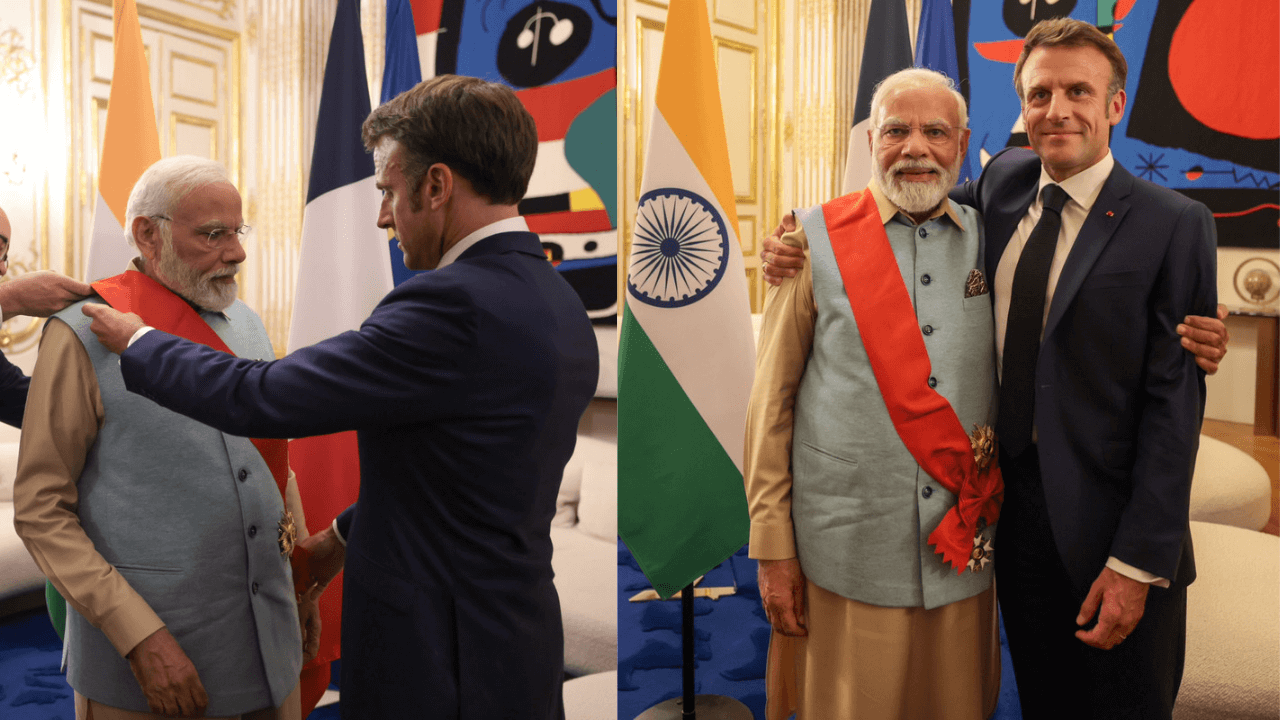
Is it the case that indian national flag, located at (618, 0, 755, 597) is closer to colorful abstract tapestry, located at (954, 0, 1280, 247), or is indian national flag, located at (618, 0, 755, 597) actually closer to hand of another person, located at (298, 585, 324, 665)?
hand of another person, located at (298, 585, 324, 665)

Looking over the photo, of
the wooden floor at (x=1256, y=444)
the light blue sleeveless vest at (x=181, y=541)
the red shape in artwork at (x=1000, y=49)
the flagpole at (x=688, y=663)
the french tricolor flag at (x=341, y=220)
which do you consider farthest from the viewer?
the red shape in artwork at (x=1000, y=49)

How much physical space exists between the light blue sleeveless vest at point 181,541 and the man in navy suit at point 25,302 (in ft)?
0.13

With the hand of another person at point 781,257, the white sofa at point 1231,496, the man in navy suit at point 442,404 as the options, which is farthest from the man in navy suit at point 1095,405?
the white sofa at point 1231,496

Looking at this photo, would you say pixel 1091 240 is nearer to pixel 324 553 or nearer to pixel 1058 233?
pixel 1058 233

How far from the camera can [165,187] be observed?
1.25m

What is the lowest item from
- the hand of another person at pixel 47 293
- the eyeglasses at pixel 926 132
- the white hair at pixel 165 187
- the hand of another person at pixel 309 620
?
the hand of another person at pixel 309 620

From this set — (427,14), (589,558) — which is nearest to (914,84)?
(589,558)

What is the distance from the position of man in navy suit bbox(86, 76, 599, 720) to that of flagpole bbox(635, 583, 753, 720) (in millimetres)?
1229

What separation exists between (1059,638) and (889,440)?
45 centimetres

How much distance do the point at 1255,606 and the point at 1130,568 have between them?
47.6 inches

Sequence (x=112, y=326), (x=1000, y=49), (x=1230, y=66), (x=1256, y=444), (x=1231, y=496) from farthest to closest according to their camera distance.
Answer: (x=1000, y=49)
(x=1230, y=66)
(x=1256, y=444)
(x=1231, y=496)
(x=112, y=326)

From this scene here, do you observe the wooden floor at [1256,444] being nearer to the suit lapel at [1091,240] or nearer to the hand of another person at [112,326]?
the suit lapel at [1091,240]

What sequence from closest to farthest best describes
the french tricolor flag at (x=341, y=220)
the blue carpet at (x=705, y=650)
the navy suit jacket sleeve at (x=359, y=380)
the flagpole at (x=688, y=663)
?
the navy suit jacket sleeve at (x=359, y=380)
the flagpole at (x=688, y=663)
the blue carpet at (x=705, y=650)
the french tricolor flag at (x=341, y=220)

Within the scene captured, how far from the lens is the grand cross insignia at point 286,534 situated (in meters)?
1.31
